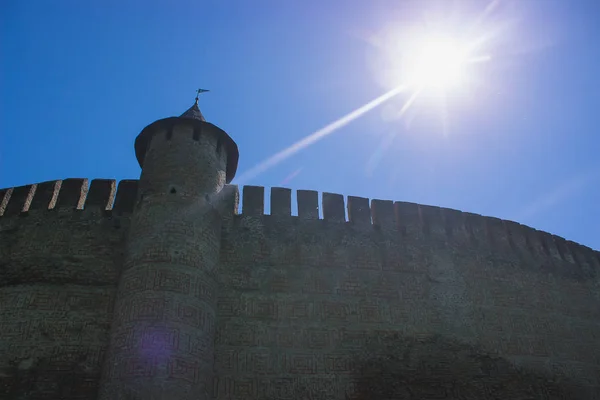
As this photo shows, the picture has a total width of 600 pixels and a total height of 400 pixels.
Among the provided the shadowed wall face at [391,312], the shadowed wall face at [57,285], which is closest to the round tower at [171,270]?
the shadowed wall face at [57,285]

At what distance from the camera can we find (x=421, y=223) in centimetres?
1066

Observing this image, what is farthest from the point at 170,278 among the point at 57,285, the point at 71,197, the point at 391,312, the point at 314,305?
the point at 391,312

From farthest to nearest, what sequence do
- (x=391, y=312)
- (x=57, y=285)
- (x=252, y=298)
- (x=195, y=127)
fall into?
(x=195, y=127)
(x=391, y=312)
(x=252, y=298)
(x=57, y=285)

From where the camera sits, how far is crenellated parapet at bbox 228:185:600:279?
1010 centimetres

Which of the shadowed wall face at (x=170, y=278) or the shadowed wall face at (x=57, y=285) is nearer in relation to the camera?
the shadowed wall face at (x=170, y=278)

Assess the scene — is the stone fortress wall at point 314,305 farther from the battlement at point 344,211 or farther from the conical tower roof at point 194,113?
the conical tower roof at point 194,113

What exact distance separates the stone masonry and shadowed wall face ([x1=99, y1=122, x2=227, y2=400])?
3cm

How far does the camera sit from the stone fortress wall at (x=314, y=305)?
8.01m

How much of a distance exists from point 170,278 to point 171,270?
14 centimetres

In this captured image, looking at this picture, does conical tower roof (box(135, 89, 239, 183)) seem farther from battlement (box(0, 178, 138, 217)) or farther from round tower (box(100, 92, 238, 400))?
battlement (box(0, 178, 138, 217))

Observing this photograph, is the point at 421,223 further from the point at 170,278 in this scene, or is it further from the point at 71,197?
the point at 71,197

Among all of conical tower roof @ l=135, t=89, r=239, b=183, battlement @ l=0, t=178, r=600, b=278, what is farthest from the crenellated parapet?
conical tower roof @ l=135, t=89, r=239, b=183

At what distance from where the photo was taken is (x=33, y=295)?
8453 mm

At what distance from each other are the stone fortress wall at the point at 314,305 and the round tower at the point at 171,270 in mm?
85
